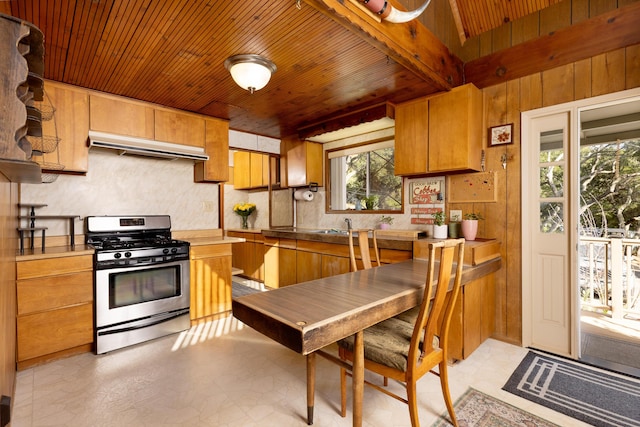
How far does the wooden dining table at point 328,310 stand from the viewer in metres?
1.15

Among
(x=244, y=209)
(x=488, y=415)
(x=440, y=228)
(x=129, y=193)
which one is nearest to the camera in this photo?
(x=488, y=415)

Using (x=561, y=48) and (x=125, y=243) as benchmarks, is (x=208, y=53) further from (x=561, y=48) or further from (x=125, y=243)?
(x=561, y=48)

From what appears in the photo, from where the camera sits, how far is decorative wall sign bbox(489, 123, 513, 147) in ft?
9.11

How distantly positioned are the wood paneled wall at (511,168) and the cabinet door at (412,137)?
58 centimetres

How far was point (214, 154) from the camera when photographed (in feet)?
12.0

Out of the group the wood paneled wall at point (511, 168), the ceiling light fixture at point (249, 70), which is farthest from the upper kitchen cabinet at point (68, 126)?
the wood paneled wall at point (511, 168)

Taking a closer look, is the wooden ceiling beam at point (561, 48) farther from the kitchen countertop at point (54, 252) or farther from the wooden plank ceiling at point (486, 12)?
the kitchen countertop at point (54, 252)

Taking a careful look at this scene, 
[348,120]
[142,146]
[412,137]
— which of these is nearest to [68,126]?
[142,146]

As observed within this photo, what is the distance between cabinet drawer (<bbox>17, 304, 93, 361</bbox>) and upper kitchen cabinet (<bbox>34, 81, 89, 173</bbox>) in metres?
1.24

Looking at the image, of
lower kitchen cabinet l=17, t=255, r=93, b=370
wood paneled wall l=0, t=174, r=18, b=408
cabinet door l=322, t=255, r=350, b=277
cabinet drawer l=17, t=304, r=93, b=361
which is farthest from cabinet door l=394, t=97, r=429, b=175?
cabinet drawer l=17, t=304, r=93, b=361

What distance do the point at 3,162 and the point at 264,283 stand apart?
13.3 ft

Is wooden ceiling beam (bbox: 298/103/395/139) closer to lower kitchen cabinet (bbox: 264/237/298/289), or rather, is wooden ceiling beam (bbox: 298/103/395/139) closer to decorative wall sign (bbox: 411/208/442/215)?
decorative wall sign (bbox: 411/208/442/215)

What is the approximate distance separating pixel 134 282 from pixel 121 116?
1.64 metres

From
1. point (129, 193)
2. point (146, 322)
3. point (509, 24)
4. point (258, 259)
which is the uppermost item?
point (509, 24)
